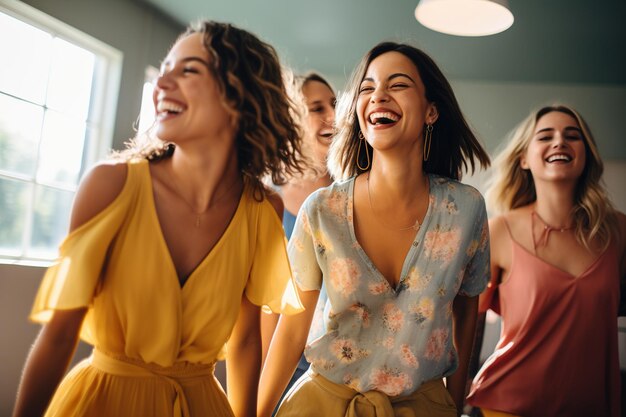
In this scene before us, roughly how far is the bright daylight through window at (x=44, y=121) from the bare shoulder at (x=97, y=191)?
2.77 meters

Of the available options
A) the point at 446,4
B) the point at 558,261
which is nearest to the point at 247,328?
the point at 558,261

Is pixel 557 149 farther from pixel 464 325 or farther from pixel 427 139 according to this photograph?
pixel 464 325

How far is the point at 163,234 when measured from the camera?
1.00 m

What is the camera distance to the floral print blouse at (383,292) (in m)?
1.21

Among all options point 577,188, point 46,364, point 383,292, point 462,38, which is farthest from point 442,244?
point 462,38

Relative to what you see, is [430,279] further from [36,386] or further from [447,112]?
[36,386]

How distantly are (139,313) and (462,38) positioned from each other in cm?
431

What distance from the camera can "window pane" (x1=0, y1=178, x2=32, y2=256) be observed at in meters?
3.35

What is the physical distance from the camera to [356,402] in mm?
1197

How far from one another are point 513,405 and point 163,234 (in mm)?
1348

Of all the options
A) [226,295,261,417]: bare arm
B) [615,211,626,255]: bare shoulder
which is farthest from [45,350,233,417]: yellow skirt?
[615,211,626,255]: bare shoulder

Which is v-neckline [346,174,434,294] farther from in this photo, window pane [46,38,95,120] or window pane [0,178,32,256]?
window pane [46,38,95,120]

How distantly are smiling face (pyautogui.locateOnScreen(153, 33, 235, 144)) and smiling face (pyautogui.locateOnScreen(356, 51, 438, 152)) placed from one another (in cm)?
47

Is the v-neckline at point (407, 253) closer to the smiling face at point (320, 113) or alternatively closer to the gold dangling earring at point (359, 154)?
the gold dangling earring at point (359, 154)
